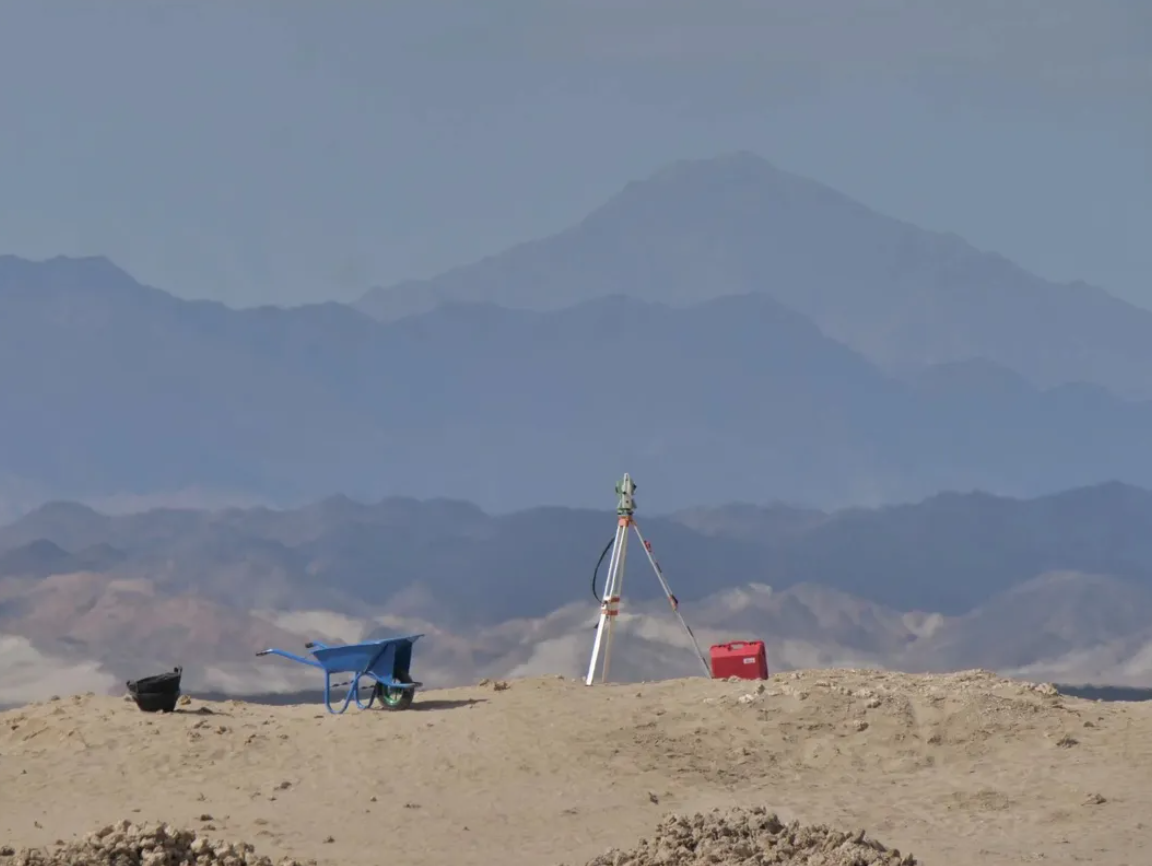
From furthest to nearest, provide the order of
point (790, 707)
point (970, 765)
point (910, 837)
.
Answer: point (790, 707), point (970, 765), point (910, 837)

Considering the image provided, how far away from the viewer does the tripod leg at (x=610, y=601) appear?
21422 mm

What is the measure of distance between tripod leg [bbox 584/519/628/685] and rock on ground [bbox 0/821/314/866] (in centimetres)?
769

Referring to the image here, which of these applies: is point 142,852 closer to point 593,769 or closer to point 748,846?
point 748,846

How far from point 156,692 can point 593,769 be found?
5822mm

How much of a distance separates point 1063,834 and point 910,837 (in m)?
1.50

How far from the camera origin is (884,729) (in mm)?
18969

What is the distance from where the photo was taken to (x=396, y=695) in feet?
66.5

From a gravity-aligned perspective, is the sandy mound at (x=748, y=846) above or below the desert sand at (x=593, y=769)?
below

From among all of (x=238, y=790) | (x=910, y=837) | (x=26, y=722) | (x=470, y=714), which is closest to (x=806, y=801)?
(x=910, y=837)

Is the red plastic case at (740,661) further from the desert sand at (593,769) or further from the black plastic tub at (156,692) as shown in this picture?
the black plastic tub at (156,692)

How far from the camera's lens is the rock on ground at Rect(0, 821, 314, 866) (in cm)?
1385

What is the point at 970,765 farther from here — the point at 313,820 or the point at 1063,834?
the point at 313,820

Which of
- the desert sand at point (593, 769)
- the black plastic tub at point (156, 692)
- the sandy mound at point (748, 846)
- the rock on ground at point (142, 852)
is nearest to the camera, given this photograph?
the sandy mound at point (748, 846)

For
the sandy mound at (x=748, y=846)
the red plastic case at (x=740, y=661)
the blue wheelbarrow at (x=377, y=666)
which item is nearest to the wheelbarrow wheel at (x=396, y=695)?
the blue wheelbarrow at (x=377, y=666)
